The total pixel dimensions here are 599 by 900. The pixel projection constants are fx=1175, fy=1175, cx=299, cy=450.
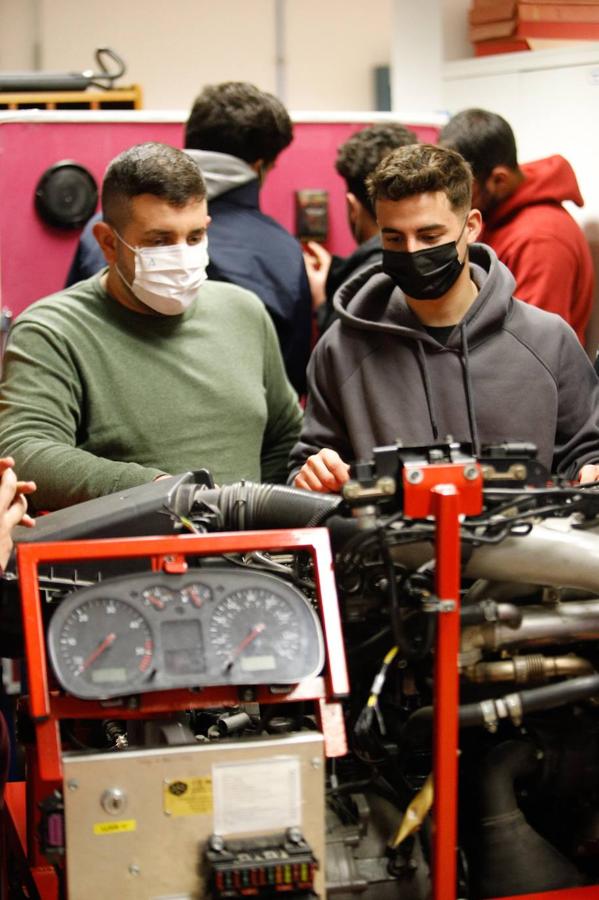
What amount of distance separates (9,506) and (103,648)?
40cm

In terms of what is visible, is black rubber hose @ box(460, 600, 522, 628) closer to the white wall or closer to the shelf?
the shelf

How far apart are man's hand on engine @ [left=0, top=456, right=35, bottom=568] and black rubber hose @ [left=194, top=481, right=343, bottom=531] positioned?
26 centimetres

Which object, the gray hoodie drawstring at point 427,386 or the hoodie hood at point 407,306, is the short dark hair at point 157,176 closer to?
the hoodie hood at point 407,306

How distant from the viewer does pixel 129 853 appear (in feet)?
4.53

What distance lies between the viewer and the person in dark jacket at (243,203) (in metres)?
3.22

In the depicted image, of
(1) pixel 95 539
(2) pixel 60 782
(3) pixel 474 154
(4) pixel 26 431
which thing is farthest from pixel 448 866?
(3) pixel 474 154

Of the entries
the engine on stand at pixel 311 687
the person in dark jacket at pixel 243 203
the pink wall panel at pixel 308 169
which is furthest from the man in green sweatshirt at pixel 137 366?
the pink wall panel at pixel 308 169

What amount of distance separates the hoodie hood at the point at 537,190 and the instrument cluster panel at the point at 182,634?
2219 millimetres

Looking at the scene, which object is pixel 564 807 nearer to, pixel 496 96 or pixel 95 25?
pixel 496 96

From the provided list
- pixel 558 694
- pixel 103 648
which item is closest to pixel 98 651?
pixel 103 648

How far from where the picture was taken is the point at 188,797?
4.57ft

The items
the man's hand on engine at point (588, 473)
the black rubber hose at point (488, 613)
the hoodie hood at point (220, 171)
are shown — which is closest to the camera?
the black rubber hose at point (488, 613)

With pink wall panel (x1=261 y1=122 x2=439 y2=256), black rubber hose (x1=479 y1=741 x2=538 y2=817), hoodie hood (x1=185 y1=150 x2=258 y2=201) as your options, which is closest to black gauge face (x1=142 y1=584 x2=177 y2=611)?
black rubber hose (x1=479 y1=741 x2=538 y2=817)

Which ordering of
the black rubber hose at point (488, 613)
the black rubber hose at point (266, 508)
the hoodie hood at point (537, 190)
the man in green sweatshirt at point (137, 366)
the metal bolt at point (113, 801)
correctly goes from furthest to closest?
1. the hoodie hood at point (537, 190)
2. the man in green sweatshirt at point (137, 366)
3. the black rubber hose at point (266, 508)
4. the black rubber hose at point (488, 613)
5. the metal bolt at point (113, 801)
